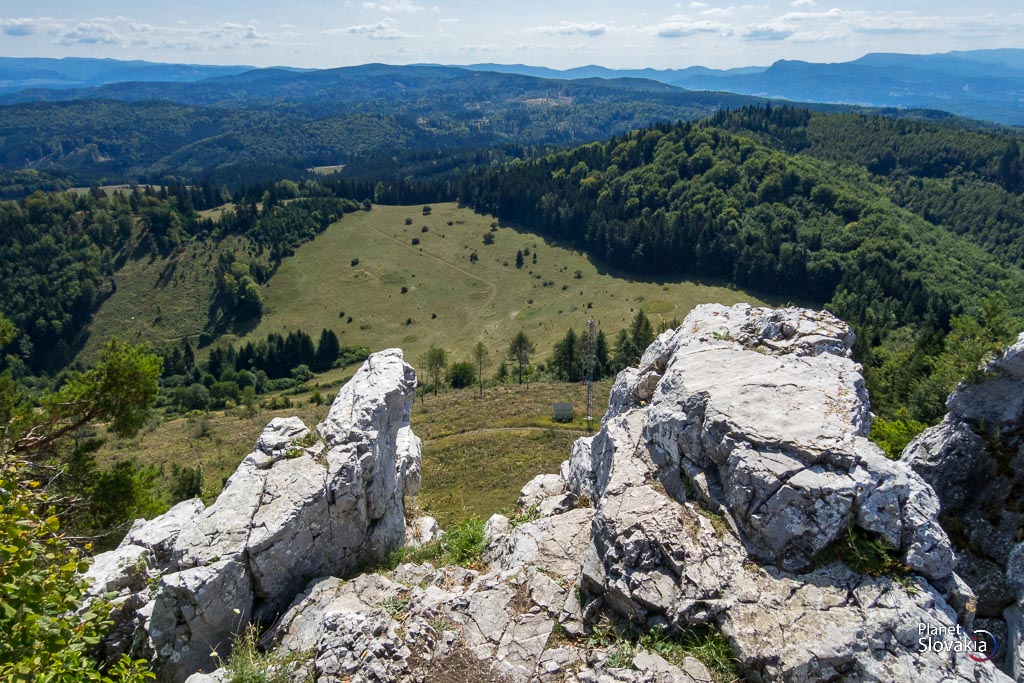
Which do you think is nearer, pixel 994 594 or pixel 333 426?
pixel 994 594

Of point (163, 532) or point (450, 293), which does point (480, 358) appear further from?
point (163, 532)

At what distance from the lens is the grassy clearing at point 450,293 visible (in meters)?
131

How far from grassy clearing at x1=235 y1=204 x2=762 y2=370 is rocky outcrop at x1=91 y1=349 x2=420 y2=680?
304ft

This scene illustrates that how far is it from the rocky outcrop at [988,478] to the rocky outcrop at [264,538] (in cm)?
1899

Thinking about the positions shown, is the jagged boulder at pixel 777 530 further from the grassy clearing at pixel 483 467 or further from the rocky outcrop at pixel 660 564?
the grassy clearing at pixel 483 467

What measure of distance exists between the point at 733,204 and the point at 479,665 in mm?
186406

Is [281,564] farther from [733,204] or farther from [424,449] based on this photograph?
[733,204]

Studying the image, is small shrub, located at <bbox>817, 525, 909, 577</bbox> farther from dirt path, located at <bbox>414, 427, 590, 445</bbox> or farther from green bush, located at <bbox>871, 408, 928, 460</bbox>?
dirt path, located at <bbox>414, 427, 590, 445</bbox>

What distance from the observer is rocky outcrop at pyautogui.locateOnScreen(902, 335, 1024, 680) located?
16.6 m

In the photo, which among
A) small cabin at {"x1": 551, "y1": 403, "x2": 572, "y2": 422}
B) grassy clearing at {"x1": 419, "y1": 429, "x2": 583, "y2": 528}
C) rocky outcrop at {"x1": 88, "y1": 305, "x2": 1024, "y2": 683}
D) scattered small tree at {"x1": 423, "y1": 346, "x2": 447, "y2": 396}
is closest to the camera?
rocky outcrop at {"x1": 88, "y1": 305, "x2": 1024, "y2": 683}

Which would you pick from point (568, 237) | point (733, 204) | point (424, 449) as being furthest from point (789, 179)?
point (424, 449)

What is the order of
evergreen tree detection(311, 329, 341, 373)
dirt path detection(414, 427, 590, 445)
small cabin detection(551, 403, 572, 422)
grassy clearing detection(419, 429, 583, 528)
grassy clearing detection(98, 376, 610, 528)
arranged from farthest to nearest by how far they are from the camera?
1. evergreen tree detection(311, 329, 341, 373)
2. small cabin detection(551, 403, 572, 422)
3. dirt path detection(414, 427, 590, 445)
4. grassy clearing detection(98, 376, 610, 528)
5. grassy clearing detection(419, 429, 583, 528)

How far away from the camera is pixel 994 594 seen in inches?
659

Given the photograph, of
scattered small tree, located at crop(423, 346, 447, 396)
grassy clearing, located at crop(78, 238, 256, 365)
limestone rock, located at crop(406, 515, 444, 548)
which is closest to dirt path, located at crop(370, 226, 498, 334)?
scattered small tree, located at crop(423, 346, 447, 396)
